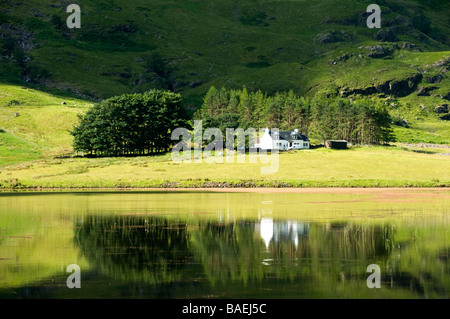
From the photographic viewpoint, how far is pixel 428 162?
11244cm

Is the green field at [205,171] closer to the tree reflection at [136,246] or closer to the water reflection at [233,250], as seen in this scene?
the tree reflection at [136,246]

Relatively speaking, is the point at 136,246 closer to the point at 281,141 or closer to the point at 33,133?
the point at 281,141

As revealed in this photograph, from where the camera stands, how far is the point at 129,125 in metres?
139

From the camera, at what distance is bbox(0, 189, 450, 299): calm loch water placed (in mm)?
23423

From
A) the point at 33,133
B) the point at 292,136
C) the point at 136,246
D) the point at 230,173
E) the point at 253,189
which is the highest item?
the point at 33,133

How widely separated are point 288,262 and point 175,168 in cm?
8023

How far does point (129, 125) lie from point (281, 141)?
4710cm

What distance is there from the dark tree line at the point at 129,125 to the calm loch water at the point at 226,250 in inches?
3102

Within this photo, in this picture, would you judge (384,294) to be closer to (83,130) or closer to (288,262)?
(288,262)

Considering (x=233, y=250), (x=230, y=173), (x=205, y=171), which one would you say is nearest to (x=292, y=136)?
(x=205, y=171)

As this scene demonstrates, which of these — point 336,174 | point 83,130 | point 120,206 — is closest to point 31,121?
point 83,130

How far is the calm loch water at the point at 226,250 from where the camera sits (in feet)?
76.8

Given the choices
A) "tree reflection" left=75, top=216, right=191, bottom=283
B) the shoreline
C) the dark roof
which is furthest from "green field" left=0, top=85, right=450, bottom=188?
"tree reflection" left=75, top=216, right=191, bottom=283

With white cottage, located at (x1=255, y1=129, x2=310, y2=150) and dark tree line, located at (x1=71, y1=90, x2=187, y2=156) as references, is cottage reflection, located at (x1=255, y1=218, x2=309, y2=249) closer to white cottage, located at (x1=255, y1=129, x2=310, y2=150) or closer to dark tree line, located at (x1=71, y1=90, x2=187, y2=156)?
dark tree line, located at (x1=71, y1=90, x2=187, y2=156)
